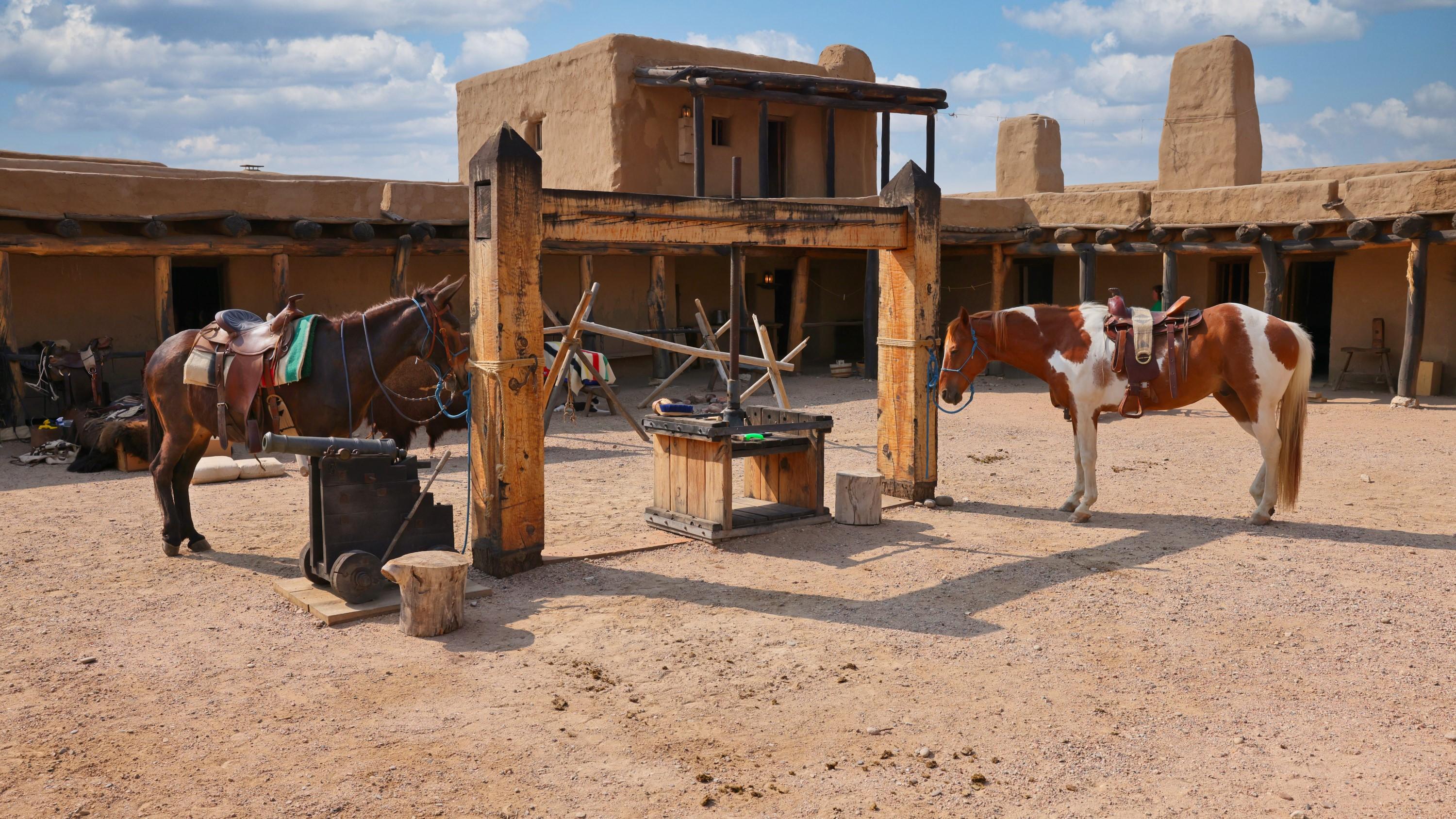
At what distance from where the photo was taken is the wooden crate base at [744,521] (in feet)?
24.5

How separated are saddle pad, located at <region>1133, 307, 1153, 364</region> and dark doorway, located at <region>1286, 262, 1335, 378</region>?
1144 centimetres

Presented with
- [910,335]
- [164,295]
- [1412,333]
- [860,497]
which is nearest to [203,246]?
[164,295]

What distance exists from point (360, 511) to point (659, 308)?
11.9 metres

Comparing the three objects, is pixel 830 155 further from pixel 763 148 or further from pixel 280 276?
pixel 280 276

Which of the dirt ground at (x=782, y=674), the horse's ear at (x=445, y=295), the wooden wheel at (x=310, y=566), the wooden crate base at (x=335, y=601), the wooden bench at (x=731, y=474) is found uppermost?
the horse's ear at (x=445, y=295)

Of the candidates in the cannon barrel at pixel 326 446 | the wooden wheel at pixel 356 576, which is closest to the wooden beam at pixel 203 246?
the cannon barrel at pixel 326 446

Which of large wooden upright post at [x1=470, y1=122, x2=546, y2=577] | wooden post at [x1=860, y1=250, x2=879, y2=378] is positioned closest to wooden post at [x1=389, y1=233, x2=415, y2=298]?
wooden post at [x1=860, y1=250, x2=879, y2=378]

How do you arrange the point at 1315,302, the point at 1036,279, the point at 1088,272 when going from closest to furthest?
the point at 1088,272, the point at 1036,279, the point at 1315,302

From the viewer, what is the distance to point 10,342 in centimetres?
1186

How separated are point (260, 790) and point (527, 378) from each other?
3026 millimetres

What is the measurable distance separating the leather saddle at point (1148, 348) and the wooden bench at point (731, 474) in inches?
89.9

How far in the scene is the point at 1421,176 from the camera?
13.9 metres

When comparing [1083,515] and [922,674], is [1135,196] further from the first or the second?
[922,674]

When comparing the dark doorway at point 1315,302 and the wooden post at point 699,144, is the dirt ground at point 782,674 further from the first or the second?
the dark doorway at point 1315,302
